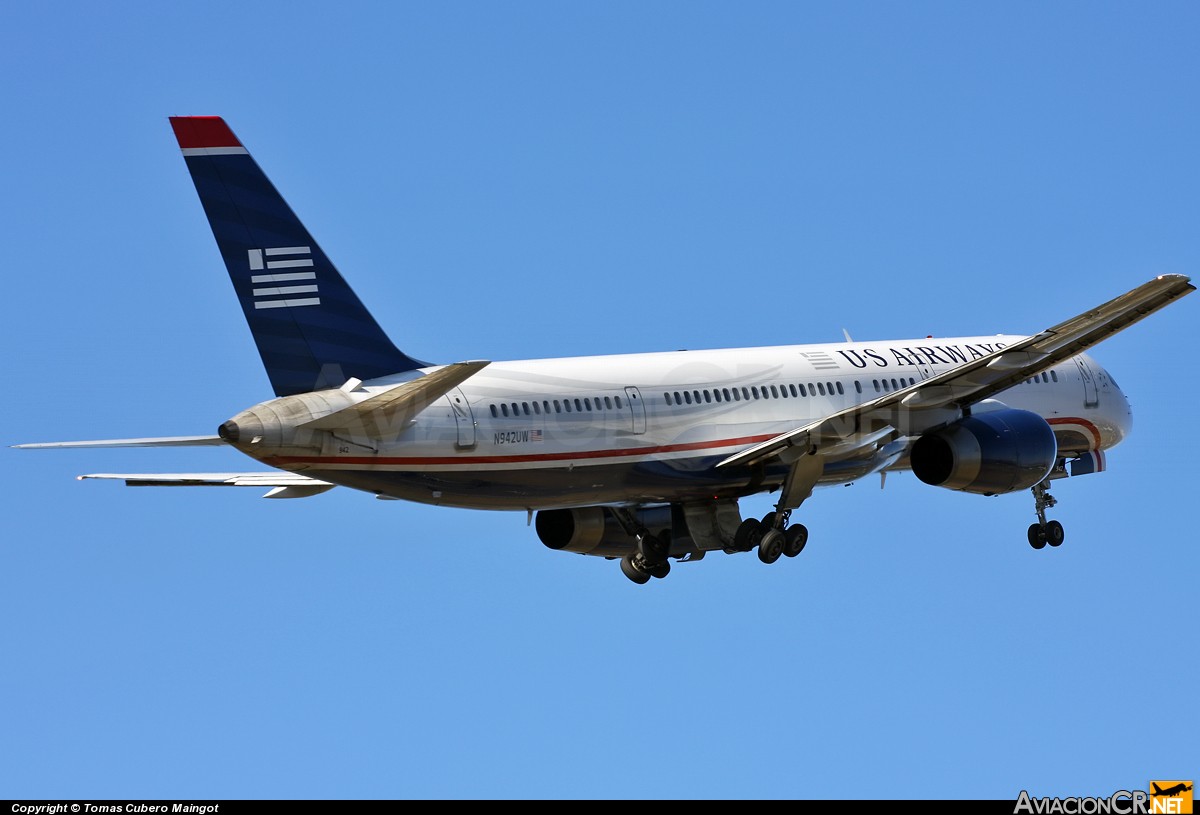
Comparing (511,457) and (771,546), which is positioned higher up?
(511,457)

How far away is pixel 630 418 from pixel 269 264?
8.68 meters

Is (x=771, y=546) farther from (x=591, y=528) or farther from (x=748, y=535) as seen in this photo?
(x=591, y=528)

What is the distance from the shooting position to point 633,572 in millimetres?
52188

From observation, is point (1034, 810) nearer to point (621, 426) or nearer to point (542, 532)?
point (621, 426)

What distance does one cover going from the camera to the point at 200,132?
42875 millimetres

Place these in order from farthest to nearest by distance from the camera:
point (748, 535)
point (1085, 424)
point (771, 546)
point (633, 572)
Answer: point (1085, 424), point (633, 572), point (748, 535), point (771, 546)

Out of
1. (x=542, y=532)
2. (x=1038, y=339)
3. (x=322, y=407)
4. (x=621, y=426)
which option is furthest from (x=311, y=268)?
(x=1038, y=339)

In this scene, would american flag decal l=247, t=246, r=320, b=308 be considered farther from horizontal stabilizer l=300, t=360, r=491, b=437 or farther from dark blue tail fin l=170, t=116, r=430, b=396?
horizontal stabilizer l=300, t=360, r=491, b=437

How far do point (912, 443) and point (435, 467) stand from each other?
12594 mm

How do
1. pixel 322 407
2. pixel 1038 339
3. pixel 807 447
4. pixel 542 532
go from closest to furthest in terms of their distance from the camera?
pixel 322 407 < pixel 1038 339 < pixel 807 447 < pixel 542 532

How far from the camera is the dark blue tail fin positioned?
1684 inches

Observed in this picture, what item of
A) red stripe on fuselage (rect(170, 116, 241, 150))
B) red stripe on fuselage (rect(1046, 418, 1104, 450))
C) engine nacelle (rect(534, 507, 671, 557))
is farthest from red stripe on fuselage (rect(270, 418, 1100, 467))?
red stripe on fuselage (rect(1046, 418, 1104, 450))

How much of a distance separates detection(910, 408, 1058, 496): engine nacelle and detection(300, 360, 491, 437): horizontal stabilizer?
1183 centimetres

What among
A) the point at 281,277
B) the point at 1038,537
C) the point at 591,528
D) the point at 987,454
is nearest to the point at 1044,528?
the point at 1038,537
